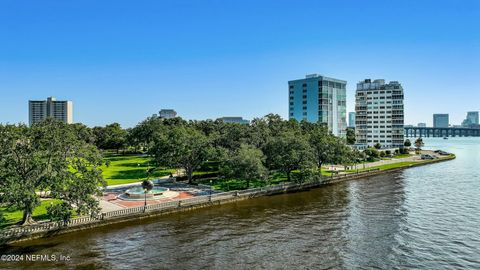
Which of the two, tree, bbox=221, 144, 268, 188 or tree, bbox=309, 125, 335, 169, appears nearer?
tree, bbox=221, 144, 268, 188

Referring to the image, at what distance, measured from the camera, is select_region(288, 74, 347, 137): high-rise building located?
560 ft

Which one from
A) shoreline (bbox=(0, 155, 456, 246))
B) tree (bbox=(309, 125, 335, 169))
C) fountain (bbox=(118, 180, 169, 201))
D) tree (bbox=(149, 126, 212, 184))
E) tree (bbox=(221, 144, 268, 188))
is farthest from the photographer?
tree (bbox=(309, 125, 335, 169))

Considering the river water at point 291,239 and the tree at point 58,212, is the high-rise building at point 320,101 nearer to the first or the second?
the river water at point 291,239

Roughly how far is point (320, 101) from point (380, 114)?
95.3 feet

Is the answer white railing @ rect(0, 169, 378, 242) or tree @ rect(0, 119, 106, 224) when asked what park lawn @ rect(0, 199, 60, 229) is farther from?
white railing @ rect(0, 169, 378, 242)

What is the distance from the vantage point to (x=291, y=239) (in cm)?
3462

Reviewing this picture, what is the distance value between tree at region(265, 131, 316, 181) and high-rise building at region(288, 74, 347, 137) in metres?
107

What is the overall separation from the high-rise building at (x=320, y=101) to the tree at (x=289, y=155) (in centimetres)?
10651

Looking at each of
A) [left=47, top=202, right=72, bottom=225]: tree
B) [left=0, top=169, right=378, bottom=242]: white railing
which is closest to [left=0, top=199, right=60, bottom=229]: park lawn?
[left=0, top=169, right=378, bottom=242]: white railing

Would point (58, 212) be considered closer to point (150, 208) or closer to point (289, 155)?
point (150, 208)

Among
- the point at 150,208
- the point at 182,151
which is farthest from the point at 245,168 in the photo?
the point at 150,208

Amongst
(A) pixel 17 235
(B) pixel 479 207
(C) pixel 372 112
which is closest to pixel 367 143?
(C) pixel 372 112

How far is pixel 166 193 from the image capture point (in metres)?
51.4

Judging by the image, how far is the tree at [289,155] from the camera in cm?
6125
